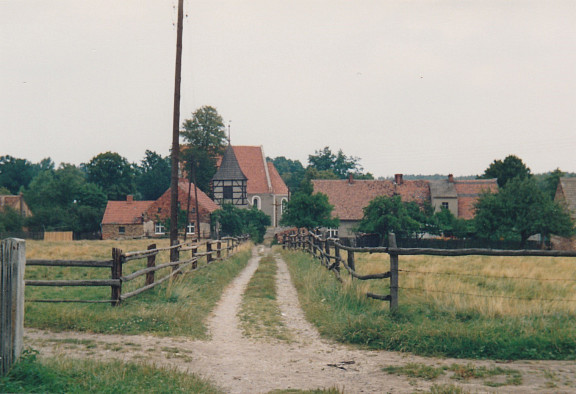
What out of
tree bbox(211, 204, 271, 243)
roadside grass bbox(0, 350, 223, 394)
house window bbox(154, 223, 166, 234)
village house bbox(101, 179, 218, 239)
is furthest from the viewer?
house window bbox(154, 223, 166, 234)

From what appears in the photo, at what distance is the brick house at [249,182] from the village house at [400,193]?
11540 mm

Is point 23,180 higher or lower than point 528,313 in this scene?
higher

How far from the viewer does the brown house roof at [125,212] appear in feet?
201

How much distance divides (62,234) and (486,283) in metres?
59.1

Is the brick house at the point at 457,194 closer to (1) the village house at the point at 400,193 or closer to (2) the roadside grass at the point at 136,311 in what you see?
(1) the village house at the point at 400,193

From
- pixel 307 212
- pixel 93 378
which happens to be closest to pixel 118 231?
pixel 307 212

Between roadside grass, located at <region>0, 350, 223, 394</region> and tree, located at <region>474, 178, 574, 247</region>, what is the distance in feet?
140

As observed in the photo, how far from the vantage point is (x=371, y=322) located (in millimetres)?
8430

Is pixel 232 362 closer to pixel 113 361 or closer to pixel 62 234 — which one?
pixel 113 361

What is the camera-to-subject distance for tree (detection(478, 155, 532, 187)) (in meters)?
65.2

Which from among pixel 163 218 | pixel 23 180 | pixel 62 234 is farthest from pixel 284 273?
pixel 23 180

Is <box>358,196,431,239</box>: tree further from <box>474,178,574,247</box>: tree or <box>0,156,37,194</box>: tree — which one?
<box>0,156,37,194</box>: tree

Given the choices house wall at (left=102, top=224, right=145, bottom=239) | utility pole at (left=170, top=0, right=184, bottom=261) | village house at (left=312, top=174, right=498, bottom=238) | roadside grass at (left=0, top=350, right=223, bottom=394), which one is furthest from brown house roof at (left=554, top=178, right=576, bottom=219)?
roadside grass at (left=0, top=350, right=223, bottom=394)

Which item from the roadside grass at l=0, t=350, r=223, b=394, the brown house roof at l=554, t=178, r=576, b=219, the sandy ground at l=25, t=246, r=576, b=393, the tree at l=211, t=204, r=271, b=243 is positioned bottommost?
the sandy ground at l=25, t=246, r=576, b=393
